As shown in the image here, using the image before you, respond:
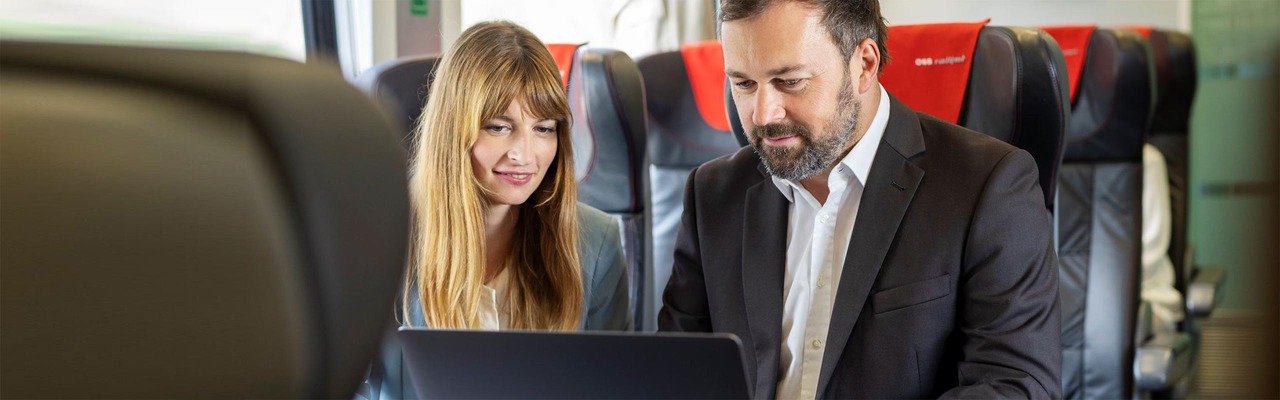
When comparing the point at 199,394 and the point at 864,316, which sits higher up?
the point at 199,394

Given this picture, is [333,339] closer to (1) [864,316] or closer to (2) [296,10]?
(1) [864,316]

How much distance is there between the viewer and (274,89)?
301 millimetres

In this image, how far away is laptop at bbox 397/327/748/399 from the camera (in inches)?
35.4

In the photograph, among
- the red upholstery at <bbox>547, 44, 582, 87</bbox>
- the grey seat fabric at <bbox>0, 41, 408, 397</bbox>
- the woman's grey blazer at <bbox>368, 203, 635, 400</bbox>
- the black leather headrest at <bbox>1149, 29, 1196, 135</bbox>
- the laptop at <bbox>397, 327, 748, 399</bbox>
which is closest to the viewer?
the grey seat fabric at <bbox>0, 41, 408, 397</bbox>

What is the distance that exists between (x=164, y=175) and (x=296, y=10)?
2645mm

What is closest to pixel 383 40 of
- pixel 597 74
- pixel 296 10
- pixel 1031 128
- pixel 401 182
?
pixel 296 10

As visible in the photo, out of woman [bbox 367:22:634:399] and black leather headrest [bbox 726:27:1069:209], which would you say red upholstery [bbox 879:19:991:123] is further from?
woman [bbox 367:22:634:399]

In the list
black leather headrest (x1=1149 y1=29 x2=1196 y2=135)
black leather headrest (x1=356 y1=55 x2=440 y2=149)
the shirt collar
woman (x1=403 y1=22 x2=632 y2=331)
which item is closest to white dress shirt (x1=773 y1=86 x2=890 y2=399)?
the shirt collar

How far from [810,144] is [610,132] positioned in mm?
898

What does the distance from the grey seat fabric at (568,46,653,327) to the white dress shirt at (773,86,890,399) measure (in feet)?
2.64

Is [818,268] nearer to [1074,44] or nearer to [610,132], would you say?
[610,132]

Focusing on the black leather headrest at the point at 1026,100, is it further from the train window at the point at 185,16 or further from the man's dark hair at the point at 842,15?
the train window at the point at 185,16

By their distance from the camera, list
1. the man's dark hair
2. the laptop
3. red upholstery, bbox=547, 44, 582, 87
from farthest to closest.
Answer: red upholstery, bbox=547, 44, 582, 87 → the man's dark hair → the laptop

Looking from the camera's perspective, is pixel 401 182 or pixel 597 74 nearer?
pixel 401 182
